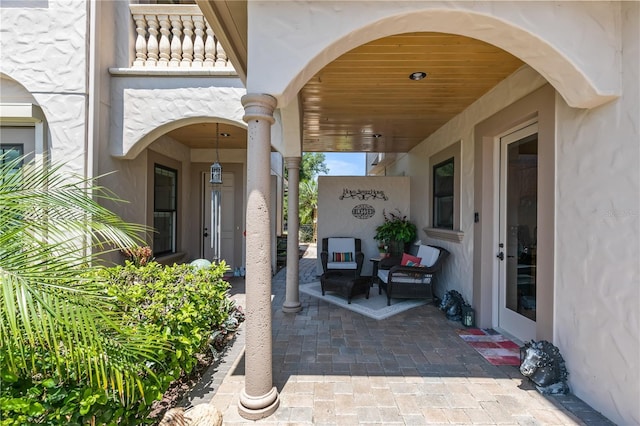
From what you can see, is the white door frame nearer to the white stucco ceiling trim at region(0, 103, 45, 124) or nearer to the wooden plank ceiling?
the wooden plank ceiling

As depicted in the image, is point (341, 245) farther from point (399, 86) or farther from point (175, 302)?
point (175, 302)

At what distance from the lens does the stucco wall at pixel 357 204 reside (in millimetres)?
7340

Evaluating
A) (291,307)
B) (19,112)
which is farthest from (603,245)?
(19,112)

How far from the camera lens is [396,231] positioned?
676cm

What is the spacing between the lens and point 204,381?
271cm

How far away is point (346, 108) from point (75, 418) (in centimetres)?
423

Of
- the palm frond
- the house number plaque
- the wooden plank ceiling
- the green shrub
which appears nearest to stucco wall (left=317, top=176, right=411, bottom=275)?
the house number plaque

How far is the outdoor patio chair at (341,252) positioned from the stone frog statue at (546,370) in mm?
3724

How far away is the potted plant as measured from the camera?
6.65 m

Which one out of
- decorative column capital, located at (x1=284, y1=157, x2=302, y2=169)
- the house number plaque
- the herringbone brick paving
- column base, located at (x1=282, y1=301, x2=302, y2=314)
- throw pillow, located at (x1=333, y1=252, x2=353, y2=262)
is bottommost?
the herringbone brick paving

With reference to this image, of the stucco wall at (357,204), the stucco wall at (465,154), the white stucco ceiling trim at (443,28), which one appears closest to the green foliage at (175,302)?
the white stucco ceiling trim at (443,28)

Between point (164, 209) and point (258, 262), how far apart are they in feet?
16.6

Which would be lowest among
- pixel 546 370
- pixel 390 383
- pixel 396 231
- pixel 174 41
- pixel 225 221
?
pixel 390 383

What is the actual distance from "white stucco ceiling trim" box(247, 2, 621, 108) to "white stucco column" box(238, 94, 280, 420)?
205 mm
